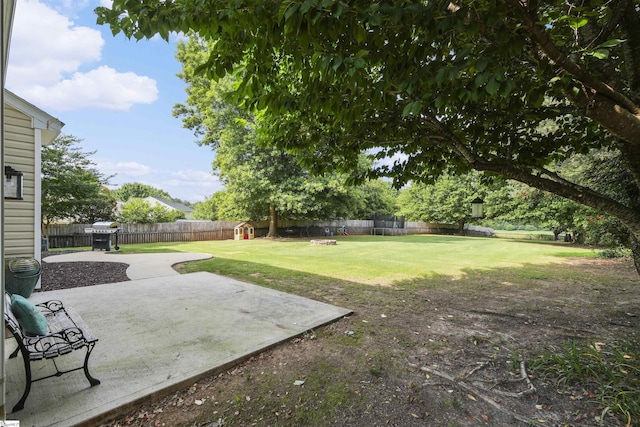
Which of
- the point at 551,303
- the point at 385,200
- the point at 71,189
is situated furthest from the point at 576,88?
the point at 385,200

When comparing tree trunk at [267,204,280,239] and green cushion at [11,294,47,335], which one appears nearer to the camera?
green cushion at [11,294,47,335]

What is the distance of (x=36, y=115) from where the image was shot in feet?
17.6

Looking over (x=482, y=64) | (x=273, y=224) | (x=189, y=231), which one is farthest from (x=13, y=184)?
(x=273, y=224)

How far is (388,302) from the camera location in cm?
539

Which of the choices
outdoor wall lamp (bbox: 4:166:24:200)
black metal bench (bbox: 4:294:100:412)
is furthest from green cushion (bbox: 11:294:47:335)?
outdoor wall lamp (bbox: 4:166:24:200)

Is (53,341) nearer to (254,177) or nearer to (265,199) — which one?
(254,177)

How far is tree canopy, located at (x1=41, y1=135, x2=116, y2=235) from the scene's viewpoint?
13.4m

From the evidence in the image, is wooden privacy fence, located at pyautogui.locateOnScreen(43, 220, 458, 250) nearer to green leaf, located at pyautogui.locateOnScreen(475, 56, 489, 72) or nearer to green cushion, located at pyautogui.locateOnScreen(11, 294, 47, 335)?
green cushion, located at pyautogui.locateOnScreen(11, 294, 47, 335)

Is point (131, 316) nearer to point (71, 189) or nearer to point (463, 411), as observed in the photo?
point (463, 411)

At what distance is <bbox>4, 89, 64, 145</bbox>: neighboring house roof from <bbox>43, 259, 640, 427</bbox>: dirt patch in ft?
19.4

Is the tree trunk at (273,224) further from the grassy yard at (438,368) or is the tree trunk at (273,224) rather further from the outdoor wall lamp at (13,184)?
the outdoor wall lamp at (13,184)

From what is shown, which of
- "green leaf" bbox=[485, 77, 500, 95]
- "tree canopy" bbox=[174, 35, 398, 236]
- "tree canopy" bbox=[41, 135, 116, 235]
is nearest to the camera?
"green leaf" bbox=[485, 77, 500, 95]

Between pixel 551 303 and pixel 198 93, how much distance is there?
866 inches

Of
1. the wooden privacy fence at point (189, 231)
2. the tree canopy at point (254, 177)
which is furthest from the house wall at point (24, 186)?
the tree canopy at point (254, 177)
